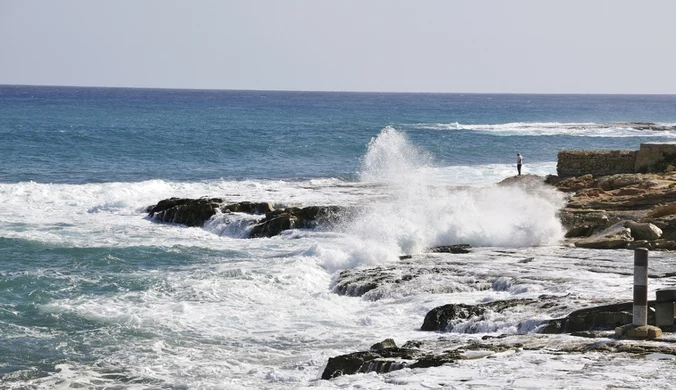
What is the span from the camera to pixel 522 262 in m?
19.6

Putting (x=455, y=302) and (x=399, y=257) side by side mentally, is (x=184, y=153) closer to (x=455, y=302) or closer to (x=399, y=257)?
(x=399, y=257)

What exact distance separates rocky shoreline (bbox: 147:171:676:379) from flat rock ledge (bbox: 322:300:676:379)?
1 cm

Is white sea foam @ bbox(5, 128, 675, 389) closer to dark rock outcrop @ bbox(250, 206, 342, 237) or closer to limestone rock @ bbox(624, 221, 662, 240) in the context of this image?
dark rock outcrop @ bbox(250, 206, 342, 237)

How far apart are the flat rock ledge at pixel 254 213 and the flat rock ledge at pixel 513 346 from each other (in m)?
11.1

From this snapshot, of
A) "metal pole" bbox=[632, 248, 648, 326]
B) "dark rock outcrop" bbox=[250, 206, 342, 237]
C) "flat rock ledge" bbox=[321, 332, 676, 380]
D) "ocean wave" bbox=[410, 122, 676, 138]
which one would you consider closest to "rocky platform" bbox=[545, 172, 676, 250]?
"dark rock outcrop" bbox=[250, 206, 342, 237]

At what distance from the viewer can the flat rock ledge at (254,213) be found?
2559 centimetres

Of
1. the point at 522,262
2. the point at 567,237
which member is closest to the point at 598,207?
the point at 567,237

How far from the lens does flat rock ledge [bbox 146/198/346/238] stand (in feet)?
84.0

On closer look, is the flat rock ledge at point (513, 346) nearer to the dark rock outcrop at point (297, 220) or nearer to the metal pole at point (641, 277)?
the metal pole at point (641, 277)

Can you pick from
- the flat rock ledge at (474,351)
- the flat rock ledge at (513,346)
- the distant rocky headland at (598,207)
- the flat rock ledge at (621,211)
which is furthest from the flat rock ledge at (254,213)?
the flat rock ledge at (474,351)

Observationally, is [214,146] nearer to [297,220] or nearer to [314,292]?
[297,220]

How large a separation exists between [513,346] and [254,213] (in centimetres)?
1570

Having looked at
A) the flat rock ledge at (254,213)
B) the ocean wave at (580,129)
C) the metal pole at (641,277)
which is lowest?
the ocean wave at (580,129)

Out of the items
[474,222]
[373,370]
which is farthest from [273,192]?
[373,370]
